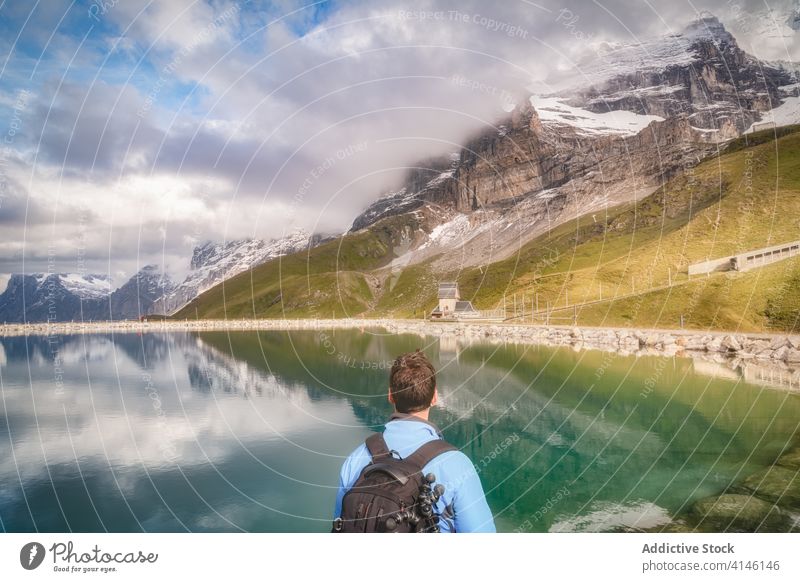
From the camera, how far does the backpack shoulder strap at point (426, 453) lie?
3.35 meters

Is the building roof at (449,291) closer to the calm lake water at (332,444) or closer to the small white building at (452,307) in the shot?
the small white building at (452,307)

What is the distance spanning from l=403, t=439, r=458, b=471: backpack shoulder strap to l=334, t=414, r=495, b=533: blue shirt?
87 mm

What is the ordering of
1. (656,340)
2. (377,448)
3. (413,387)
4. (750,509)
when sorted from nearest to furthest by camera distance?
1. (377,448)
2. (413,387)
3. (750,509)
4. (656,340)

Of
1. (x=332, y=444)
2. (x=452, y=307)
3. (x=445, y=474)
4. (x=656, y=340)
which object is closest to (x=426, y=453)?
(x=445, y=474)

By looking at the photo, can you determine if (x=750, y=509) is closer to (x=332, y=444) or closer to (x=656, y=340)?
(x=332, y=444)

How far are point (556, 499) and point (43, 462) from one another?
16051 millimetres

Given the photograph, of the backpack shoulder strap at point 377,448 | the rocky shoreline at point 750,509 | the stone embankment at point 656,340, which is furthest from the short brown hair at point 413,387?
the stone embankment at point 656,340

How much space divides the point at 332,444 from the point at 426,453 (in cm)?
1774

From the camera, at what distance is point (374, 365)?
162 ft

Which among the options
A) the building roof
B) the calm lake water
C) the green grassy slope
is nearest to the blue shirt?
the calm lake water

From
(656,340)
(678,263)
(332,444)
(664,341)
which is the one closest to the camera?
(332,444)

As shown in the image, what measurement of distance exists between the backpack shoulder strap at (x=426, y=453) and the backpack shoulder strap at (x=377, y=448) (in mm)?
151

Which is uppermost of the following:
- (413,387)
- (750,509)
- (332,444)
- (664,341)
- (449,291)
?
(449,291)

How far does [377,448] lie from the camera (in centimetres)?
350
